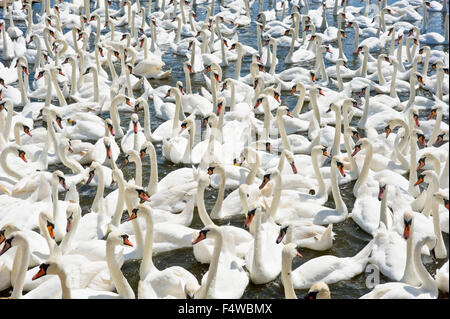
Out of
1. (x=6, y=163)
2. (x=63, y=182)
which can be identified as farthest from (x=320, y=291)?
(x=6, y=163)

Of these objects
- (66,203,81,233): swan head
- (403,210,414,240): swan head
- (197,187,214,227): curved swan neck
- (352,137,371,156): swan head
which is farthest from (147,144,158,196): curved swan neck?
(403,210,414,240): swan head

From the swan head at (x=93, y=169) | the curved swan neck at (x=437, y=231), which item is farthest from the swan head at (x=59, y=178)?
the curved swan neck at (x=437, y=231)

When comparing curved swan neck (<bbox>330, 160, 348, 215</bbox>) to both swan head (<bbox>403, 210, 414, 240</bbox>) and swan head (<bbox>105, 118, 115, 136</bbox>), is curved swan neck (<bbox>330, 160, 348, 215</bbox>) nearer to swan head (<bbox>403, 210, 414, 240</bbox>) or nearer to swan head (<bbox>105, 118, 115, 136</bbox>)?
swan head (<bbox>403, 210, 414, 240</bbox>)

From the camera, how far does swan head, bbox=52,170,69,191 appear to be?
A: 10508 mm

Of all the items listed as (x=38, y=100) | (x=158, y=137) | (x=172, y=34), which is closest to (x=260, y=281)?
(x=158, y=137)

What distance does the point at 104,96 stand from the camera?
614 inches

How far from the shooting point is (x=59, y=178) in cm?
1066

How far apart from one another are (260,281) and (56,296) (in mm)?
2543

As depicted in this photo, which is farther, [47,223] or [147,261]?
[47,223]

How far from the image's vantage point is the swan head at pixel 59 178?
10.5 metres

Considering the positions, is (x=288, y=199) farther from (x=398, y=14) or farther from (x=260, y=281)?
(x=398, y=14)

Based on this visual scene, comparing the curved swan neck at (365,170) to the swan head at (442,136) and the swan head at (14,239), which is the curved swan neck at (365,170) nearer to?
the swan head at (442,136)

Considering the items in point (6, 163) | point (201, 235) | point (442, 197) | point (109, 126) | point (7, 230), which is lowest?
point (6, 163)

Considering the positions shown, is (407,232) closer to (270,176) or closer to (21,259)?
(270,176)
